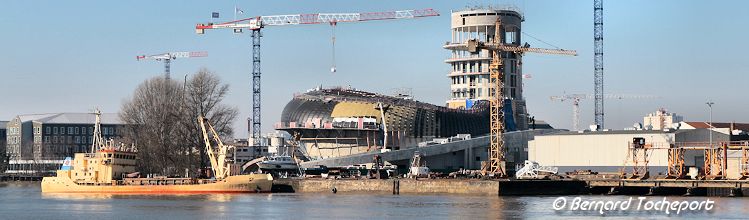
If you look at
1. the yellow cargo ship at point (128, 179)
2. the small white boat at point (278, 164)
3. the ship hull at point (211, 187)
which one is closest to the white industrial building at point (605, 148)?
the small white boat at point (278, 164)

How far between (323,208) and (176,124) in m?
66.8

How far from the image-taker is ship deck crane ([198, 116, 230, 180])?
159125 mm

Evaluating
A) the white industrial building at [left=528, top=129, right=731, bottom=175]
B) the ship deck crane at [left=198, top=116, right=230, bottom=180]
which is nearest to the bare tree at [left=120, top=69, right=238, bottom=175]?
the ship deck crane at [left=198, top=116, right=230, bottom=180]

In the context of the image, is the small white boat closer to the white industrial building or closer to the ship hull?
the ship hull

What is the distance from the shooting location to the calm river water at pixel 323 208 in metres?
101

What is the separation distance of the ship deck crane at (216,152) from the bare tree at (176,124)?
339 cm

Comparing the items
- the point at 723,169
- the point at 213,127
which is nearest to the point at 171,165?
the point at 213,127

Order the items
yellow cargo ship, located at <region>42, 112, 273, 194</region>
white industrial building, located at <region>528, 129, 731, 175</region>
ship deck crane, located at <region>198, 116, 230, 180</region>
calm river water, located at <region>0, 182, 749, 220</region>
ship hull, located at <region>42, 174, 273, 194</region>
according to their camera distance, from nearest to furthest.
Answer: calm river water, located at <region>0, 182, 749, 220</region>
ship hull, located at <region>42, 174, 273, 194</region>
yellow cargo ship, located at <region>42, 112, 273, 194</region>
ship deck crane, located at <region>198, 116, 230, 180</region>
white industrial building, located at <region>528, 129, 731, 175</region>

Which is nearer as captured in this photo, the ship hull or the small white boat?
the ship hull

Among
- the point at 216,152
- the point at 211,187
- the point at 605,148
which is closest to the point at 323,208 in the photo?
the point at 211,187

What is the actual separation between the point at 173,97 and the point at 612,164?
59167 millimetres

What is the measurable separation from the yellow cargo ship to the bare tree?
6.65 metres

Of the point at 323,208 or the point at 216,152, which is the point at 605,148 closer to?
the point at 216,152

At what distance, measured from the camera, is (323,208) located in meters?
112
